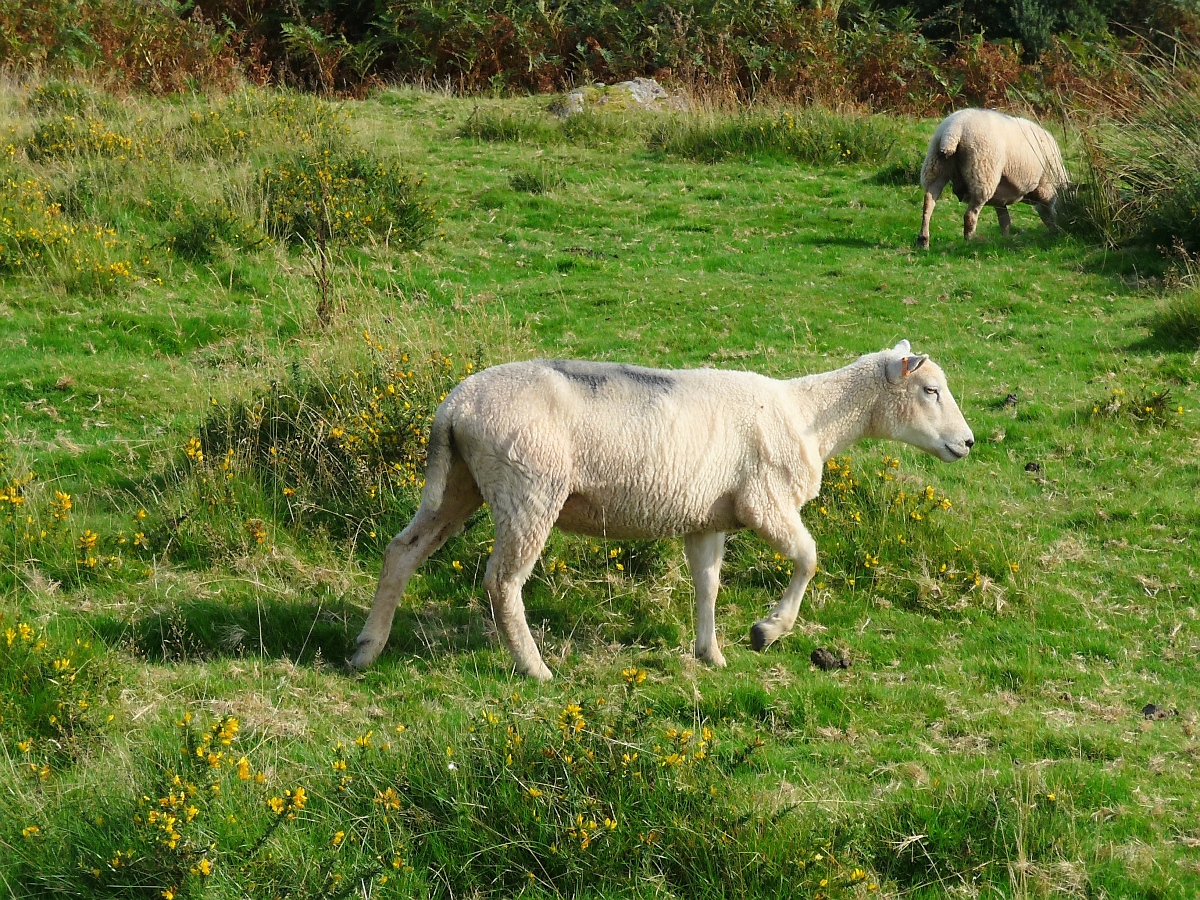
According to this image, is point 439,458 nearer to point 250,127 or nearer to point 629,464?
point 629,464

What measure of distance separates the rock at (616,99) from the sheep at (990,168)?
6.50 m

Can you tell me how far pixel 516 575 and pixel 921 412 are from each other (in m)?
Result: 2.54

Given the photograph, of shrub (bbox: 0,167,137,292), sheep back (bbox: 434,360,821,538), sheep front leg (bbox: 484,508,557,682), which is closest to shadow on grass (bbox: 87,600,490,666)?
sheep front leg (bbox: 484,508,557,682)

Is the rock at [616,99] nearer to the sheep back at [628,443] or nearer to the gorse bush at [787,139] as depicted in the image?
the gorse bush at [787,139]

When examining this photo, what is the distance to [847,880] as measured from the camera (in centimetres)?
441

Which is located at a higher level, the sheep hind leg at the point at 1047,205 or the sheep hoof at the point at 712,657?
the sheep hind leg at the point at 1047,205

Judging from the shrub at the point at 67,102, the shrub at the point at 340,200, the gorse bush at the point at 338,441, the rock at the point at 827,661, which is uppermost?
the shrub at the point at 67,102

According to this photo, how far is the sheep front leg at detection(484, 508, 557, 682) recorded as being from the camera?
596cm

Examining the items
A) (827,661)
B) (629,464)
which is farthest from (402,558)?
(827,661)

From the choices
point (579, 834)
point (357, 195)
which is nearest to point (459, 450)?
point (579, 834)

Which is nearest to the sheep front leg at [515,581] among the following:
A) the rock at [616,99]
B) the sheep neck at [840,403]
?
the sheep neck at [840,403]

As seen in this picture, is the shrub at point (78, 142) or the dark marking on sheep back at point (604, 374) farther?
the shrub at point (78, 142)

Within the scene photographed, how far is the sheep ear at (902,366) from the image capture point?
22.2ft

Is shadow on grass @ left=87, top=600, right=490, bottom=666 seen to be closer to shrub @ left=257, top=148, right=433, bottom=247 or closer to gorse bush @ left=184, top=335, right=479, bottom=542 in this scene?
gorse bush @ left=184, top=335, right=479, bottom=542
